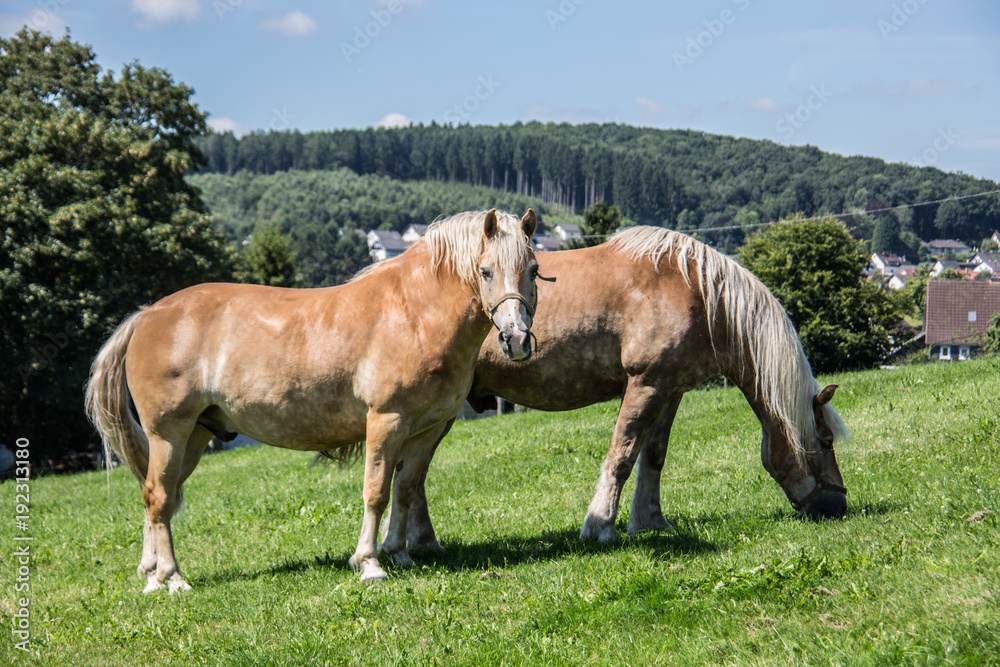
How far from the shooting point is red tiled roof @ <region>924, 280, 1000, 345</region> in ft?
163

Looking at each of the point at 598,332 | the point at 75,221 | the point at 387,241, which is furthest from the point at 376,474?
the point at 387,241

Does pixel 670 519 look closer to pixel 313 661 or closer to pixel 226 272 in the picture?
pixel 313 661

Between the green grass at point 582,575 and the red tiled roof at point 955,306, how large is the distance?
4622 cm

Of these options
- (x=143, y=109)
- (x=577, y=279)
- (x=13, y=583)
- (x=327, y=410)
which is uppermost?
(x=143, y=109)

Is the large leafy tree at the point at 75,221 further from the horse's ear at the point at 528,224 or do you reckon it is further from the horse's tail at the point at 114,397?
the horse's ear at the point at 528,224

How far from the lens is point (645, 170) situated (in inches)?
3804

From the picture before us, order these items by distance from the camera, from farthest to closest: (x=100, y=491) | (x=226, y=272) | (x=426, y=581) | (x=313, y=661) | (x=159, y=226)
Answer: (x=226, y=272) → (x=159, y=226) → (x=100, y=491) → (x=426, y=581) → (x=313, y=661)

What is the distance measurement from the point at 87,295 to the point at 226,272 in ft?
15.8

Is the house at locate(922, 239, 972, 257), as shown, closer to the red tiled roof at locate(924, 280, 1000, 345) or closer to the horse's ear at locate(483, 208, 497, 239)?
the red tiled roof at locate(924, 280, 1000, 345)

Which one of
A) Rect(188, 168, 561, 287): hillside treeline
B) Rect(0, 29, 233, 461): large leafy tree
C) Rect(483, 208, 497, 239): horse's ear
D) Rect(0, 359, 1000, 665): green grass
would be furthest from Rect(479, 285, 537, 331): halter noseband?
Rect(188, 168, 561, 287): hillside treeline

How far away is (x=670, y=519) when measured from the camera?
288 inches

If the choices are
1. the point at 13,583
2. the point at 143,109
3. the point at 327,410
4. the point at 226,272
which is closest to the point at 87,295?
A: the point at 226,272

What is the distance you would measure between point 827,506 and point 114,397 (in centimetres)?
607

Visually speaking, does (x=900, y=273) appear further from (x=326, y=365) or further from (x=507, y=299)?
(x=326, y=365)
